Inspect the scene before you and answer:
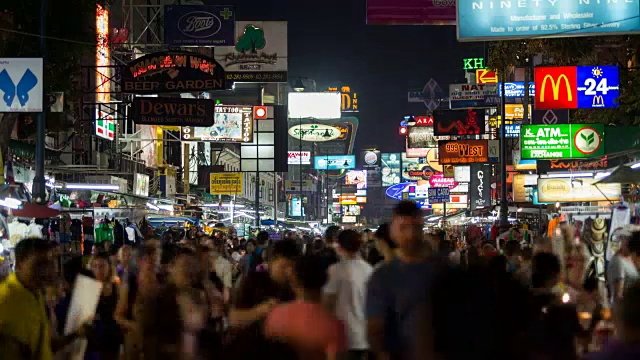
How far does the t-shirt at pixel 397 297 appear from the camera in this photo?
6.04 meters

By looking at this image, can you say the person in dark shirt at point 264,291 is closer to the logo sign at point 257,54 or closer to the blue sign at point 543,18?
the blue sign at point 543,18

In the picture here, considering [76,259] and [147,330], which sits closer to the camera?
[147,330]

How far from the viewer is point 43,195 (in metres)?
20.0

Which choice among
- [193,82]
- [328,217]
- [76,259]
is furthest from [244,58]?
[328,217]

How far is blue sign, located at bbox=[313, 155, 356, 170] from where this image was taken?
242 ft

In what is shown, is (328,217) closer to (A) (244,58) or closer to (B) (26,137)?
(A) (244,58)

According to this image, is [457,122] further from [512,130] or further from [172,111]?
[512,130]

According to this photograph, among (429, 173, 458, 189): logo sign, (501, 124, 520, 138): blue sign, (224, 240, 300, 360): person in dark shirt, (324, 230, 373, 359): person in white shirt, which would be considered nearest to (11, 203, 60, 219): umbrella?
(324, 230, 373, 359): person in white shirt

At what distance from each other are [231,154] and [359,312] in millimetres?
64994

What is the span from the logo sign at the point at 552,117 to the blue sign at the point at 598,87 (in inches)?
542

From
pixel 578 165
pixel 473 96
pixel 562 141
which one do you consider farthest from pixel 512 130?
pixel 562 141

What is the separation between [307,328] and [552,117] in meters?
38.6

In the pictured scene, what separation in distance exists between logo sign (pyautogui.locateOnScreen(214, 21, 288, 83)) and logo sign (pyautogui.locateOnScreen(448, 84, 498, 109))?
7989 millimetres

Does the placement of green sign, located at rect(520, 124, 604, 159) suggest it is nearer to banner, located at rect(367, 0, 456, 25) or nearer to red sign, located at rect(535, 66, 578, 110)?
red sign, located at rect(535, 66, 578, 110)
